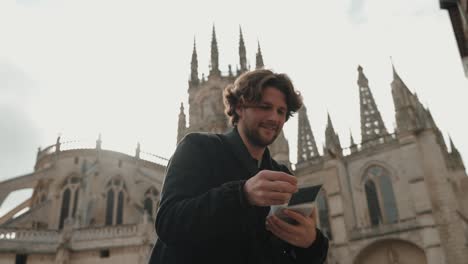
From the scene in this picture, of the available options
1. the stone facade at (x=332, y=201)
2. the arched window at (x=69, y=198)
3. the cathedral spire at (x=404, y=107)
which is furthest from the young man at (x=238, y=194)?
the cathedral spire at (x=404, y=107)

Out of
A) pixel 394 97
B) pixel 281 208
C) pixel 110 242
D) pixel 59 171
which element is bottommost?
pixel 281 208

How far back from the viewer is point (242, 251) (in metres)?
1.67

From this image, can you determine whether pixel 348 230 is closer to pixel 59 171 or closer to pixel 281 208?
pixel 59 171

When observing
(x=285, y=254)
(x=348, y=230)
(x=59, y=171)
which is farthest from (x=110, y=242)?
(x=285, y=254)

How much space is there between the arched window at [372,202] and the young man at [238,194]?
25.7 m

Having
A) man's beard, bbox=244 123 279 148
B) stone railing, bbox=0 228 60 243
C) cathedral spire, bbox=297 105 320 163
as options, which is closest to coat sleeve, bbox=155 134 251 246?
man's beard, bbox=244 123 279 148

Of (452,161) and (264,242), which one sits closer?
(264,242)

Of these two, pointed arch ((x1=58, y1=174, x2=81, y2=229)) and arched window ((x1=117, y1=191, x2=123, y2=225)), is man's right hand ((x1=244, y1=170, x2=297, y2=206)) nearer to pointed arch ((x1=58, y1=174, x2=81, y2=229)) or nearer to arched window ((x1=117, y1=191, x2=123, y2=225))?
pointed arch ((x1=58, y1=174, x2=81, y2=229))

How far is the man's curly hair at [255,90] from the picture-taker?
1979 mm

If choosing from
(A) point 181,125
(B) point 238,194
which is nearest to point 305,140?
(A) point 181,125

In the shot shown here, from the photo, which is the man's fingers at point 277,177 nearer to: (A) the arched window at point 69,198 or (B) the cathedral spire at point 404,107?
(A) the arched window at point 69,198

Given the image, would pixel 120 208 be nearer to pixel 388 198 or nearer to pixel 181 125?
pixel 181 125

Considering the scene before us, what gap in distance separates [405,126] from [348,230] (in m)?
7.48

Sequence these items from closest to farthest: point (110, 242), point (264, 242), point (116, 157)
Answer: point (264, 242) → point (110, 242) → point (116, 157)
